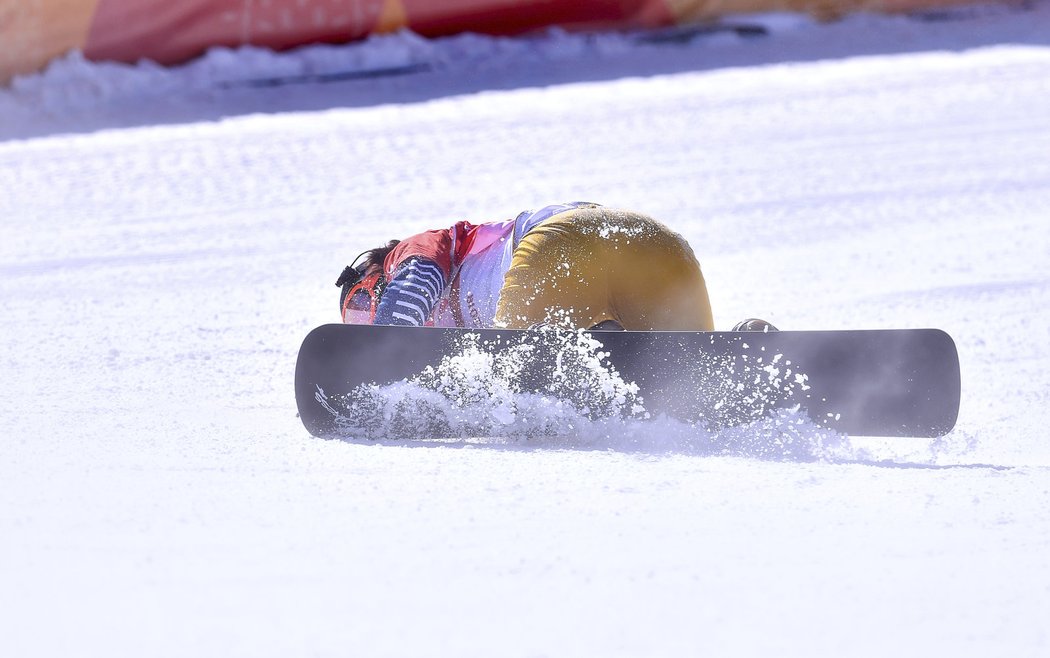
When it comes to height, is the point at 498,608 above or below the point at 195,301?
below

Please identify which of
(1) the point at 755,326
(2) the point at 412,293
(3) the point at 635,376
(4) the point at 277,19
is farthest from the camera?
(4) the point at 277,19

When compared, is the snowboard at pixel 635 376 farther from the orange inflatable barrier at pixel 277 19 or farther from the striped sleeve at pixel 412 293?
the orange inflatable barrier at pixel 277 19

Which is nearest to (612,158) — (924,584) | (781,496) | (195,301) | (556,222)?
(195,301)

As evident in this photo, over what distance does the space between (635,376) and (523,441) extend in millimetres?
233

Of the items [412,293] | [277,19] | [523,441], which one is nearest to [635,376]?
[523,441]

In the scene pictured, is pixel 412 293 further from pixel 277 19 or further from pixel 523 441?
pixel 277 19

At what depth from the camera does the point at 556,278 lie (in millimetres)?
2289

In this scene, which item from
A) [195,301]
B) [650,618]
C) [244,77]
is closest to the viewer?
[650,618]

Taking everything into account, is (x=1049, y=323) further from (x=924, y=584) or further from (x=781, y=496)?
(x=924, y=584)

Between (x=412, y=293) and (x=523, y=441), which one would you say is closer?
(x=523, y=441)

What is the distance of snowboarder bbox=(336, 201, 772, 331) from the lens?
90.3 inches

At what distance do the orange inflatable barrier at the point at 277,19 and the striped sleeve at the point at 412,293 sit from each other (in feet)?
12.4

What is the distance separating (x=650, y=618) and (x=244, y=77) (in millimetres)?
4838

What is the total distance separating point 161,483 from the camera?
2.08 meters
